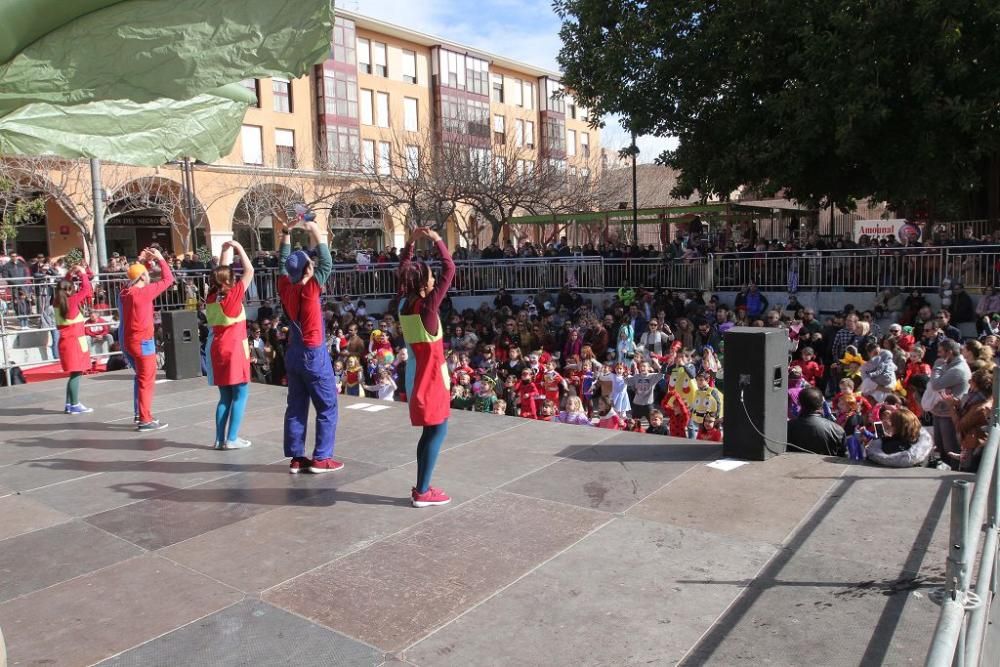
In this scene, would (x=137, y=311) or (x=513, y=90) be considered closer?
(x=137, y=311)

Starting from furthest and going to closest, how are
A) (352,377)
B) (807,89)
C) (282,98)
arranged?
(282,98), (807,89), (352,377)

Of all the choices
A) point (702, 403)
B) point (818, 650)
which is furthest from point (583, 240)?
point (818, 650)

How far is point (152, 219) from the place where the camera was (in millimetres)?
35781

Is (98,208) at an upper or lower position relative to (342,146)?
lower

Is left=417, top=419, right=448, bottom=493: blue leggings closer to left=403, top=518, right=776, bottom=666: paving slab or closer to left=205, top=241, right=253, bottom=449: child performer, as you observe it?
left=403, top=518, right=776, bottom=666: paving slab

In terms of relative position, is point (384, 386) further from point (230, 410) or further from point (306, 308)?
point (306, 308)

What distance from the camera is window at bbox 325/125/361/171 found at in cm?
3662

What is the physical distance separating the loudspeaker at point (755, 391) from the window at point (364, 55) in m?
40.3

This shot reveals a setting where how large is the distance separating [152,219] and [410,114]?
1650 centimetres

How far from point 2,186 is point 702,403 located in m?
20.5

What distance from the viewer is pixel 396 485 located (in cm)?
585

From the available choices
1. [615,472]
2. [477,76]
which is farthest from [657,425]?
[477,76]

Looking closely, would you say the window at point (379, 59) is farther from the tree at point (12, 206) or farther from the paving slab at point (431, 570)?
the paving slab at point (431, 570)

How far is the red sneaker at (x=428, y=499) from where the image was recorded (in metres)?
5.32
